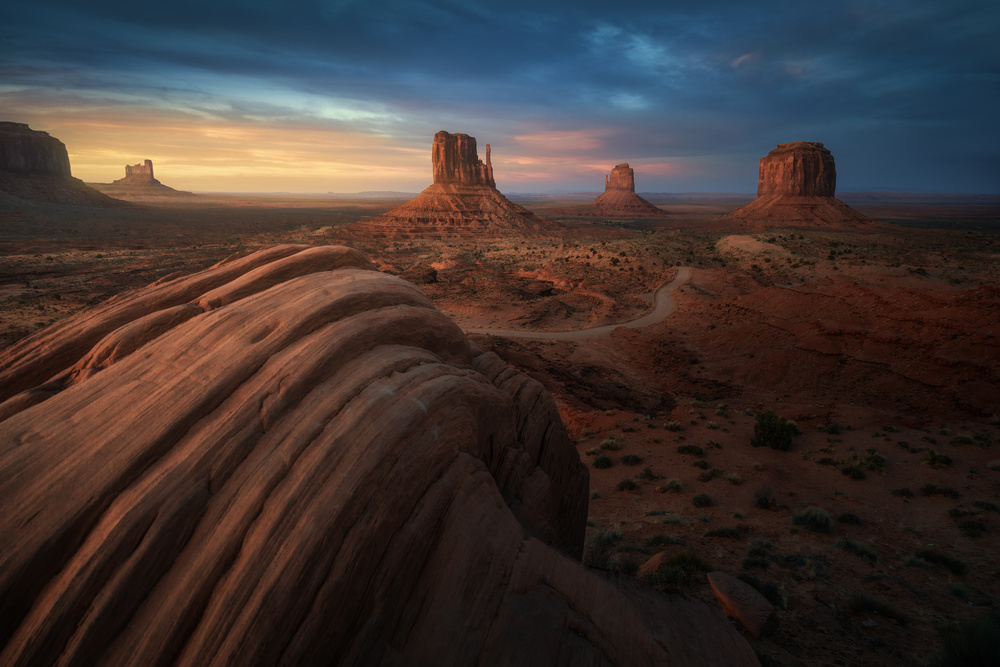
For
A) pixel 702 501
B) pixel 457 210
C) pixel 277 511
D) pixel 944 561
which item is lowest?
pixel 702 501

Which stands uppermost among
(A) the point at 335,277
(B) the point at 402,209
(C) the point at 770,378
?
(B) the point at 402,209

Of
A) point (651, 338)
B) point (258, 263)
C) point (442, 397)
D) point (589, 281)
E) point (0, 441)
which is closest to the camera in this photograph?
point (0, 441)

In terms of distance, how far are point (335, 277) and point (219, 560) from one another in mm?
5099

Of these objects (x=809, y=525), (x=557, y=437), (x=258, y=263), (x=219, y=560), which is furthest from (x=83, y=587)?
(x=809, y=525)

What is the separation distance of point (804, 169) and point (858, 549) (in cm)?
14627

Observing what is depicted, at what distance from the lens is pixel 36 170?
15450cm

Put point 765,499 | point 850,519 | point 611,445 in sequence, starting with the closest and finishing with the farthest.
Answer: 1. point 850,519
2. point 765,499
3. point 611,445

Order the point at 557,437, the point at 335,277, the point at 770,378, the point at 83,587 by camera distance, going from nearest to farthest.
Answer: the point at 83,587, the point at 335,277, the point at 557,437, the point at 770,378

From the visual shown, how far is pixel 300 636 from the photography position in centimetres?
441

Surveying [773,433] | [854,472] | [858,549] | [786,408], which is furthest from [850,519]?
[786,408]

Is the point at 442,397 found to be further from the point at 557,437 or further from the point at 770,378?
the point at 770,378

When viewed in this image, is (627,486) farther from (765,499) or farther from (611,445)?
(765,499)

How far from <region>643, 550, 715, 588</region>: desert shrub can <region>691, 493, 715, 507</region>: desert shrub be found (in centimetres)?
380

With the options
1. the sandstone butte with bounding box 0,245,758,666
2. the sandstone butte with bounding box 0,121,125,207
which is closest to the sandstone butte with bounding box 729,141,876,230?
the sandstone butte with bounding box 0,245,758,666
